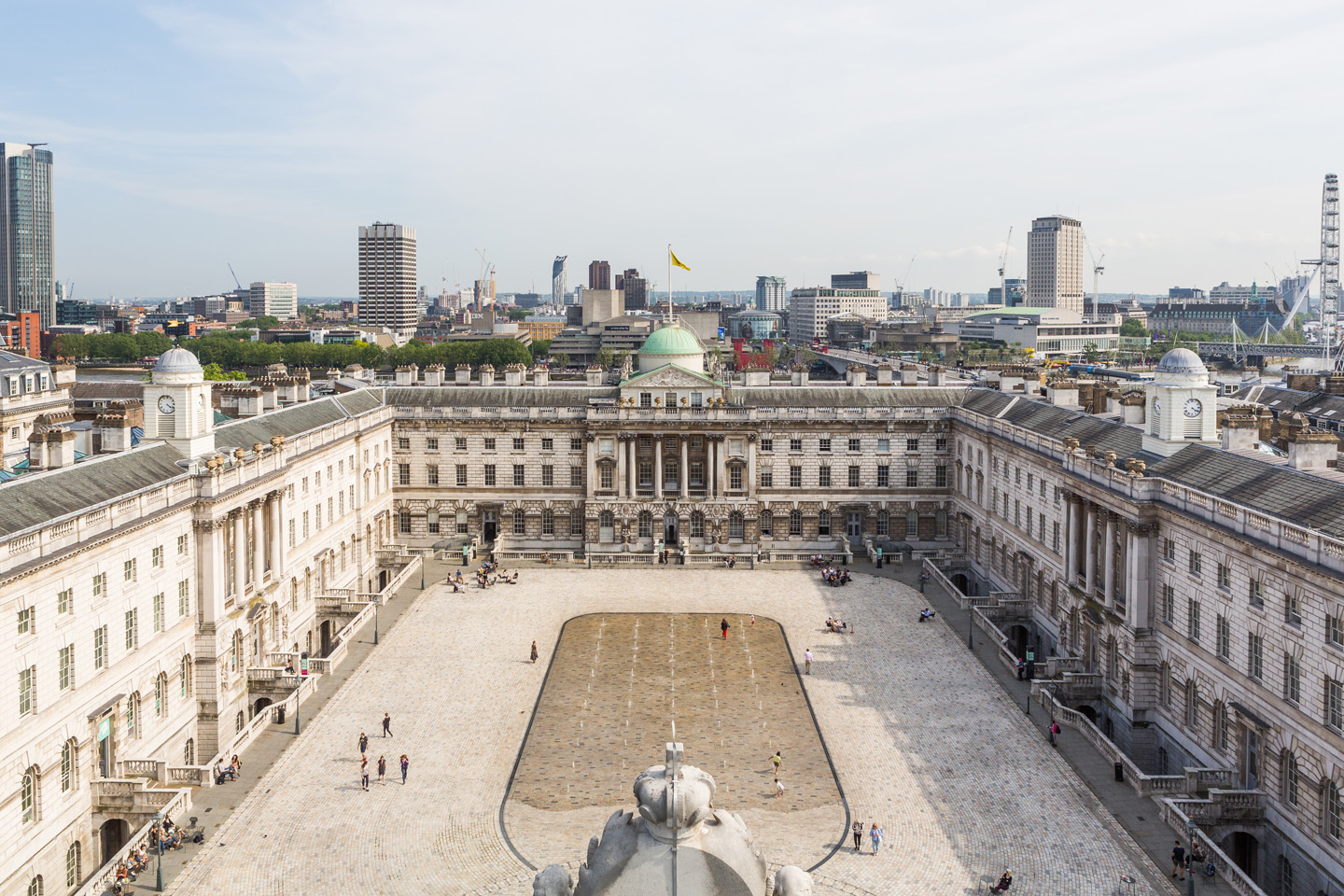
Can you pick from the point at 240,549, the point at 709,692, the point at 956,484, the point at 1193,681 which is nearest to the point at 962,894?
the point at 1193,681

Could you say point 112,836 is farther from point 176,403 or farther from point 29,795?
point 176,403

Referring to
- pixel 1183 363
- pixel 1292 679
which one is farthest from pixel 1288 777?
pixel 1183 363

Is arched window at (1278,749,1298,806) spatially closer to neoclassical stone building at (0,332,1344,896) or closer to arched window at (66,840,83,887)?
neoclassical stone building at (0,332,1344,896)

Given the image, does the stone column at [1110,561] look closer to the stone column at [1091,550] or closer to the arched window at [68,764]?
the stone column at [1091,550]

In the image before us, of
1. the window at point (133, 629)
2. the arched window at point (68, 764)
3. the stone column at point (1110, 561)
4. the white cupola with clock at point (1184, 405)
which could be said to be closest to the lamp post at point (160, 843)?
the arched window at point (68, 764)

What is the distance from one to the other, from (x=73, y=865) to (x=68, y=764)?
4.18 meters

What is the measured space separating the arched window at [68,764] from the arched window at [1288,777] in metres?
49.2

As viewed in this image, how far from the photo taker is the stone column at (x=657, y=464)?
10350 centimetres

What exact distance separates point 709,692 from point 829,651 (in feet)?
35.2

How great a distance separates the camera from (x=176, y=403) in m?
62.9

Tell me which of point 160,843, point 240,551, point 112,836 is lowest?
point 112,836

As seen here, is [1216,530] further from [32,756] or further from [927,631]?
[32,756]

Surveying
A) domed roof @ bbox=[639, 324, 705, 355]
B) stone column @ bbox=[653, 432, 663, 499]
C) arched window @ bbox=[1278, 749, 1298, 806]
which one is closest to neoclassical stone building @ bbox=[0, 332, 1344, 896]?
arched window @ bbox=[1278, 749, 1298, 806]

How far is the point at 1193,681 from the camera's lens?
55.4 m
